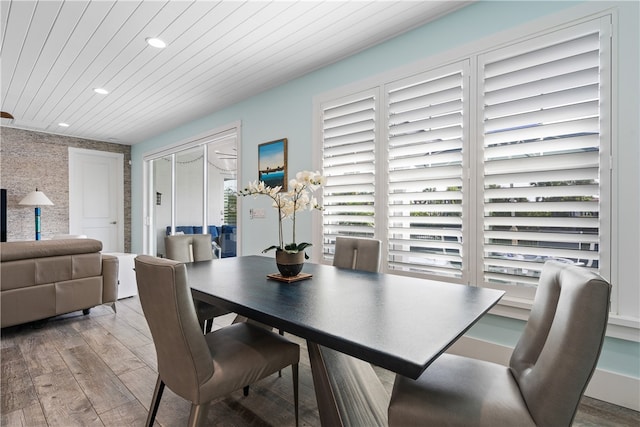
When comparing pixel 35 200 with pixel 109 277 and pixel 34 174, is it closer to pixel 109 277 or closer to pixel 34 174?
pixel 34 174

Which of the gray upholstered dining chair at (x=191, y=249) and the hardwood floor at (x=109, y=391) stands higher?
the gray upholstered dining chair at (x=191, y=249)

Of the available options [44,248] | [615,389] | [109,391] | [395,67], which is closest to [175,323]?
[109,391]

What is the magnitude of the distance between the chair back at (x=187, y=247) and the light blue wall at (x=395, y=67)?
109cm

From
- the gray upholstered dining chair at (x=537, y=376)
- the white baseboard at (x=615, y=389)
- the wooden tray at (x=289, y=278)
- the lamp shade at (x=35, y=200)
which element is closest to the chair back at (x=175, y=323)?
→ the wooden tray at (x=289, y=278)

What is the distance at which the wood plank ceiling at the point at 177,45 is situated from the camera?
225cm

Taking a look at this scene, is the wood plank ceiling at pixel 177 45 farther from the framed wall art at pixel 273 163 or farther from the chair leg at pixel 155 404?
the chair leg at pixel 155 404

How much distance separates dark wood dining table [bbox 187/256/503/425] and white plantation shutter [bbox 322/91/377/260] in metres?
1.03

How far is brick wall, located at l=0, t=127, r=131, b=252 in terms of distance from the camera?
5.48 meters

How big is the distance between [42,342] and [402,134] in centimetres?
356

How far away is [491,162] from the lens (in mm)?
2139

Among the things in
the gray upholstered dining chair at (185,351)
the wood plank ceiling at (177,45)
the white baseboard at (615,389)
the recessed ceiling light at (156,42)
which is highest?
the wood plank ceiling at (177,45)

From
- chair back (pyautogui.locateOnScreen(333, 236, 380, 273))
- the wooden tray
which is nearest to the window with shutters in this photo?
chair back (pyautogui.locateOnScreen(333, 236, 380, 273))

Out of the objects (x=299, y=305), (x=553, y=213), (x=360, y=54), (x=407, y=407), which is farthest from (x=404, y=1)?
(x=407, y=407)

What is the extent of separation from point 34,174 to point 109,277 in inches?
157
